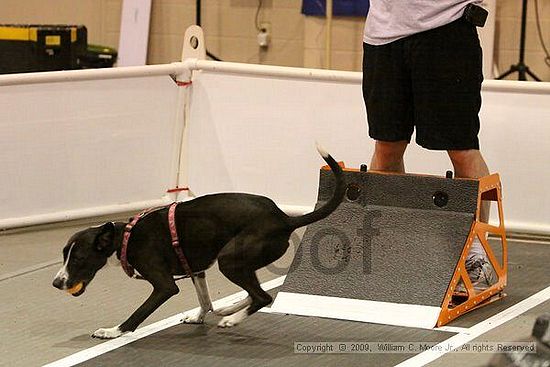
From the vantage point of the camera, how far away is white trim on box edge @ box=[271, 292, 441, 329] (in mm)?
3807

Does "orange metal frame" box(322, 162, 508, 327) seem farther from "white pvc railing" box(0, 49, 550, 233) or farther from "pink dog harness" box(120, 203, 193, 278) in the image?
"white pvc railing" box(0, 49, 550, 233)

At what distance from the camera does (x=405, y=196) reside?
4027 mm

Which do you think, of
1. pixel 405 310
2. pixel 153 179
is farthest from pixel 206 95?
pixel 405 310

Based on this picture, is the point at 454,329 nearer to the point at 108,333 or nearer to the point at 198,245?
the point at 198,245

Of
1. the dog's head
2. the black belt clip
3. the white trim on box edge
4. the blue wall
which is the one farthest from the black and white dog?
the blue wall

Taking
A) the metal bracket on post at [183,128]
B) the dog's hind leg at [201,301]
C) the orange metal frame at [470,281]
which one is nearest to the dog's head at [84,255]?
the dog's hind leg at [201,301]

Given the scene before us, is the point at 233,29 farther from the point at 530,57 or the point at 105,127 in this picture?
the point at 105,127

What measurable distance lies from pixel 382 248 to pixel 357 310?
0.23 m

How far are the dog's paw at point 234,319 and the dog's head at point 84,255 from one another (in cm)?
42

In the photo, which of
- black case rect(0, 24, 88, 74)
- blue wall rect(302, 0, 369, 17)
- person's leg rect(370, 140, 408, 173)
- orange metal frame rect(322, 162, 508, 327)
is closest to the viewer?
orange metal frame rect(322, 162, 508, 327)

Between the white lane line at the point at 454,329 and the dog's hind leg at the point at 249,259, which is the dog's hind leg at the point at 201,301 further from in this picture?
the white lane line at the point at 454,329

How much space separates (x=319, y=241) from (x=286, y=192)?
1310 mm

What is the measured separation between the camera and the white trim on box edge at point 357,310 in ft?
12.5

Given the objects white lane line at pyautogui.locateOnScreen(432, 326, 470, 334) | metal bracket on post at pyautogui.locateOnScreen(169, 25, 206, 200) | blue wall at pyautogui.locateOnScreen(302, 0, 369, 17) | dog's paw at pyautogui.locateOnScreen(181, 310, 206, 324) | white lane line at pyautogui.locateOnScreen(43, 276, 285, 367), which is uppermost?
blue wall at pyautogui.locateOnScreen(302, 0, 369, 17)
